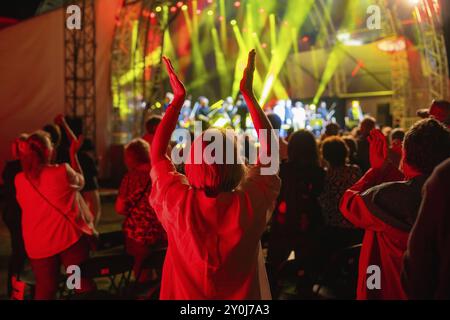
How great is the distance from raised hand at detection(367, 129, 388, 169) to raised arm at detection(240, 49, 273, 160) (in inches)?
29.6

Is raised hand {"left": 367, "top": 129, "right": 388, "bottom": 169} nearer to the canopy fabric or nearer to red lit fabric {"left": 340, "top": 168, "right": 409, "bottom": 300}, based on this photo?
red lit fabric {"left": 340, "top": 168, "right": 409, "bottom": 300}

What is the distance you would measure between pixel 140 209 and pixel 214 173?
7.96ft

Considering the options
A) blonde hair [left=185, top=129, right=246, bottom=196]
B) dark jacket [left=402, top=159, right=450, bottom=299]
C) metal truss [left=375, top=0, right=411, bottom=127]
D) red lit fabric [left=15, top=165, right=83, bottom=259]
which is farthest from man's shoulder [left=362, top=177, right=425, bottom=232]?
metal truss [left=375, top=0, right=411, bottom=127]

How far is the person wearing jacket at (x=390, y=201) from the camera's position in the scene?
218 cm

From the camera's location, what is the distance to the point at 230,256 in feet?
6.27

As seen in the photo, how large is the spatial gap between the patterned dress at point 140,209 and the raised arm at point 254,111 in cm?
229

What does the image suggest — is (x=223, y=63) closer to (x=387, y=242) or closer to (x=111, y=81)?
(x=111, y=81)

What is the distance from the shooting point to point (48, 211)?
381 cm

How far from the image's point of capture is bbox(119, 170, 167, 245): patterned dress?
4203 mm

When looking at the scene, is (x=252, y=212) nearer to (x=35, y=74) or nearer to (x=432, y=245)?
(x=432, y=245)

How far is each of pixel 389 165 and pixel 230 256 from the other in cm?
116

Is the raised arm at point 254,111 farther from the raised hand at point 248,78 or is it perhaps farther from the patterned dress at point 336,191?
the patterned dress at point 336,191

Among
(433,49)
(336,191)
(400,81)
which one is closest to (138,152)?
(336,191)

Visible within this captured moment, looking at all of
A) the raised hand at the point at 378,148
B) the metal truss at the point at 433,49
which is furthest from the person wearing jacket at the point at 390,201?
the metal truss at the point at 433,49
